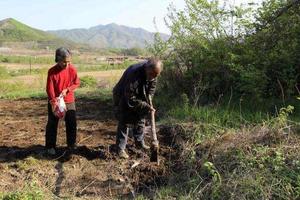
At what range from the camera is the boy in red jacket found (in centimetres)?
618

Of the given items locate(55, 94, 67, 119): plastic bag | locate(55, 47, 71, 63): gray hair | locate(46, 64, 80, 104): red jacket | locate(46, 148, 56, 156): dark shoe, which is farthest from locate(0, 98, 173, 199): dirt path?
locate(55, 47, 71, 63): gray hair

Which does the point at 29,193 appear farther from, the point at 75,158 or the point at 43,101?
the point at 43,101

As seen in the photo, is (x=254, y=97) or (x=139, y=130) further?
(x=254, y=97)

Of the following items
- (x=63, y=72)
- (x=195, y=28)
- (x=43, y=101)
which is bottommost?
(x=43, y=101)

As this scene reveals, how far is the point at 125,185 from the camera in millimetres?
5664

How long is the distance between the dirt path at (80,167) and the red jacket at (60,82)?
86cm

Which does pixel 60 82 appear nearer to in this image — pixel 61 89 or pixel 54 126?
pixel 61 89

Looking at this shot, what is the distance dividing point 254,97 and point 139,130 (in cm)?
262

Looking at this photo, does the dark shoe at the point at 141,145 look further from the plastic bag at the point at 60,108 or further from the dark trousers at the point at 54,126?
the plastic bag at the point at 60,108

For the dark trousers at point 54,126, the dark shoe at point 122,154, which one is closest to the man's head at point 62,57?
the dark trousers at point 54,126

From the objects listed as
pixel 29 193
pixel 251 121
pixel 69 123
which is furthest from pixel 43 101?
pixel 29 193

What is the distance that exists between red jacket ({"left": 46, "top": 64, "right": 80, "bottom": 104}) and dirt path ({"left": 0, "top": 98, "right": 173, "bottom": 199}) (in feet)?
2.82

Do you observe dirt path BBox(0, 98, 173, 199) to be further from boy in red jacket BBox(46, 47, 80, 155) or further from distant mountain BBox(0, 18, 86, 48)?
distant mountain BBox(0, 18, 86, 48)

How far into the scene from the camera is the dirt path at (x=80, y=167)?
18.2ft
